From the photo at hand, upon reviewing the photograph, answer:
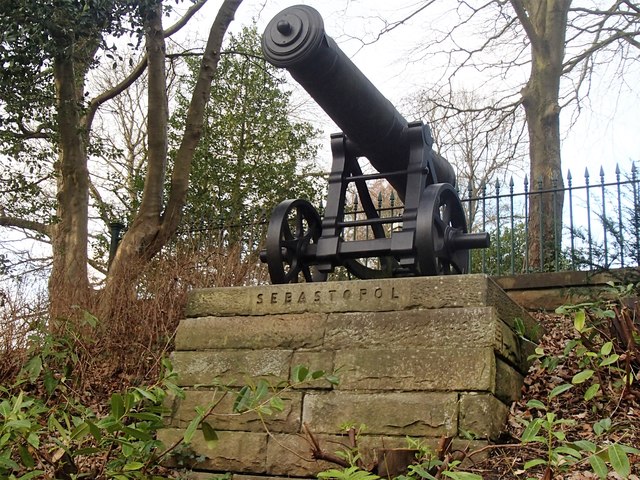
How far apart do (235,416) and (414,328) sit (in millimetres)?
1192

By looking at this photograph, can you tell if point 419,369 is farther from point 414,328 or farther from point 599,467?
point 599,467

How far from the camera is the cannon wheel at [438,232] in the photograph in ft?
14.9

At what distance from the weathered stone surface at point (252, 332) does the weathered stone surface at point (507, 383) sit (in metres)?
1.05

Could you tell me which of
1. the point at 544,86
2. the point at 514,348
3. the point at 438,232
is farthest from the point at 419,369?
the point at 544,86

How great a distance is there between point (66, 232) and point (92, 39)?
314 cm

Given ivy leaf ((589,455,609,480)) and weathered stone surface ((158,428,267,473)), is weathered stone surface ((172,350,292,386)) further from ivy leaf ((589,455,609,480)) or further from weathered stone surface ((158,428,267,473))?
ivy leaf ((589,455,609,480))

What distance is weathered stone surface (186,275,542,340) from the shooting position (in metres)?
4.00

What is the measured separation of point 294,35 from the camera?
4324 mm

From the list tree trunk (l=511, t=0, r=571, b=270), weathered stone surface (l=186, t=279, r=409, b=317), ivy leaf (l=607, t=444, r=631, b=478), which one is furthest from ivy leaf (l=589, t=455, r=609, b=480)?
tree trunk (l=511, t=0, r=571, b=270)

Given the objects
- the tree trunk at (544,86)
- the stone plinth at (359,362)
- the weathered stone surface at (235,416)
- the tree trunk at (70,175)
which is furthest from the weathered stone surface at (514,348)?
the tree trunk at (544,86)

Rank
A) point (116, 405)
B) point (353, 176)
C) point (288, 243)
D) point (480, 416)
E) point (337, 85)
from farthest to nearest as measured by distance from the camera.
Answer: point (353, 176), point (288, 243), point (337, 85), point (480, 416), point (116, 405)

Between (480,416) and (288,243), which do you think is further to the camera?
(288,243)

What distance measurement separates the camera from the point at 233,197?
619 inches

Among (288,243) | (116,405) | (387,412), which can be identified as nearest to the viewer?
(116,405)
